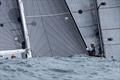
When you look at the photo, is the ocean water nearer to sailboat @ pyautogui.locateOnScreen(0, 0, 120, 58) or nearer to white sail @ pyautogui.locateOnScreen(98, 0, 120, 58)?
sailboat @ pyautogui.locateOnScreen(0, 0, 120, 58)

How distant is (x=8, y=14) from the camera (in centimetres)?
1633

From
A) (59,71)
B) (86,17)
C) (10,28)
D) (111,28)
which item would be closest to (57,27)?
(86,17)

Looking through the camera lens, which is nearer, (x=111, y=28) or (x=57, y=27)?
(x=57, y=27)

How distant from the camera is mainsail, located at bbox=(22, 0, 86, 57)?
53.3ft

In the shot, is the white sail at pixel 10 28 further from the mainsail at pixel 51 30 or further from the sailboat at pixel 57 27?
the mainsail at pixel 51 30

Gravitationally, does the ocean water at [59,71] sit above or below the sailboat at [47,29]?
below

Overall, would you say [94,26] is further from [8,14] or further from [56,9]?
[8,14]

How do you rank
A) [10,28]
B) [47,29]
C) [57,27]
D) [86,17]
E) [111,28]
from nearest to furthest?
[10,28]
[47,29]
[57,27]
[111,28]
[86,17]

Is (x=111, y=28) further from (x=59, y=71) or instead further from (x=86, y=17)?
(x=59, y=71)

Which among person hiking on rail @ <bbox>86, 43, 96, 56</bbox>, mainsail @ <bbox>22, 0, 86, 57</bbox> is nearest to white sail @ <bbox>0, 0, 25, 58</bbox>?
mainsail @ <bbox>22, 0, 86, 57</bbox>

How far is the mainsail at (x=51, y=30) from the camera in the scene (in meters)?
16.2

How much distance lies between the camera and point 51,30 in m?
16.4

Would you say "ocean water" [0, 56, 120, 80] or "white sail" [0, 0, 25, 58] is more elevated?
"white sail" [0, 0, 25, 58]

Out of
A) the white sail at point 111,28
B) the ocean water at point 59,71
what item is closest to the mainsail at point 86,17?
the white sail at point 111,28
